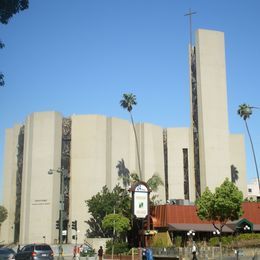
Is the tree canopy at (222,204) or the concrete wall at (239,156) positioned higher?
the concrete wall at (239,156)

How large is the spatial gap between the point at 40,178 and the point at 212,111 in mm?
32947

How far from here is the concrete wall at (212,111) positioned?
8731 centimetres

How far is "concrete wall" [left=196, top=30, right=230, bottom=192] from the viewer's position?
87312 mm

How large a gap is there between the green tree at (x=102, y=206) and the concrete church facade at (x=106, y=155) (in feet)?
5.74

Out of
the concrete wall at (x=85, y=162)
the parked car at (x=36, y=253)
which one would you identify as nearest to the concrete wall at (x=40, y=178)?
the concrete wall at (x=85, y=162)

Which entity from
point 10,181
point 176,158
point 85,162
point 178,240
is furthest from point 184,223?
point 10,181

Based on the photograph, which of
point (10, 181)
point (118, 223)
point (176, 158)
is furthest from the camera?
point (10, 181)

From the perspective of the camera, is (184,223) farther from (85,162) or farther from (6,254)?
(6,254)

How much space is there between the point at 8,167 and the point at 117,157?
78.2 feet

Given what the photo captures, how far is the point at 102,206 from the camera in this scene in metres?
81.1

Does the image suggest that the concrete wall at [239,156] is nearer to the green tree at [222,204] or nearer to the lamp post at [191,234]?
the lamp post at [191,234]

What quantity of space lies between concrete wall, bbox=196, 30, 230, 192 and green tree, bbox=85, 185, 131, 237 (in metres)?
15.5

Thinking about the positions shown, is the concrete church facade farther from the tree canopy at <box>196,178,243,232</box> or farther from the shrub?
the tree canopy at <box>196,178,243,232</box>

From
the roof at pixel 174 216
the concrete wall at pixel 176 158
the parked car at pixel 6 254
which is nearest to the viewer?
the parked car at pixel 6 254
